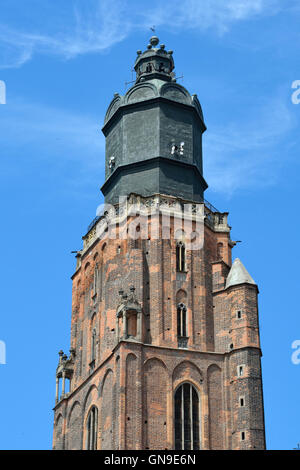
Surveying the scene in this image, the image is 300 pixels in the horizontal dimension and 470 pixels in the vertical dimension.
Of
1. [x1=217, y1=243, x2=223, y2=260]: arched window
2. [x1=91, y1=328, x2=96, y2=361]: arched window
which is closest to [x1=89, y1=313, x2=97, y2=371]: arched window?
[x1=91, y1=328, x2=96, y2=361]: arched window

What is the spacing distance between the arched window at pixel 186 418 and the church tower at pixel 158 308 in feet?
0.23

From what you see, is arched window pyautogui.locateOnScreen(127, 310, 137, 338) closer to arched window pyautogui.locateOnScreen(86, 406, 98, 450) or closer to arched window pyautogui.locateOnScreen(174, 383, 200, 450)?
arched window pyautogui.locateOnScreen(174, 383, 200, 450)

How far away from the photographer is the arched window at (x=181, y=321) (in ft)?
261

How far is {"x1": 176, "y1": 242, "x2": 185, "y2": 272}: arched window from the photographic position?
82250 mm

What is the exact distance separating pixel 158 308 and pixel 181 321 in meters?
1.83

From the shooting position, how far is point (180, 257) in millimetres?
82688

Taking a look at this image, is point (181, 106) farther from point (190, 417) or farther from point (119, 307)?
point (190, 417)

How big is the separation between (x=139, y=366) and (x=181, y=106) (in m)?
23.0

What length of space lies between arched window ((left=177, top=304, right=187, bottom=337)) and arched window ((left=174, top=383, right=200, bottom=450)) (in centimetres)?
391

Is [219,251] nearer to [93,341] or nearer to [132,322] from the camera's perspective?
[132,322]

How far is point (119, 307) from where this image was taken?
259 feet
